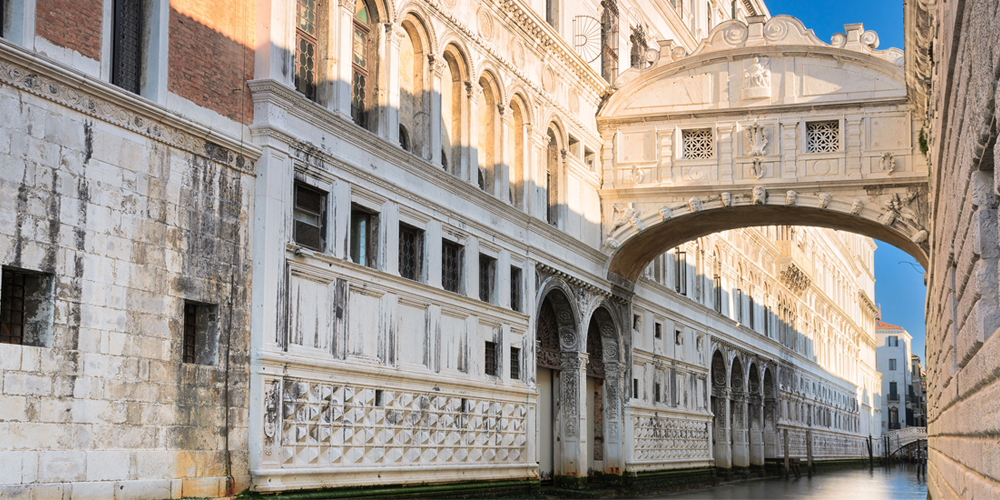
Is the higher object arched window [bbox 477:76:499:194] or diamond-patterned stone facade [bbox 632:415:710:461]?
arched window [bbox 477:76:499:194]

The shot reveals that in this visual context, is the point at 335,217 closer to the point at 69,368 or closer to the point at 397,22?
→ the point at 397,22

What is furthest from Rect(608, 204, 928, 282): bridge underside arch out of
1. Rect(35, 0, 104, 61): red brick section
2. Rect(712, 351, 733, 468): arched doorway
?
Rect(35, 0, 104, 61): red brick section

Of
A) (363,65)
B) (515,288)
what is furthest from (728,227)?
(363,65)

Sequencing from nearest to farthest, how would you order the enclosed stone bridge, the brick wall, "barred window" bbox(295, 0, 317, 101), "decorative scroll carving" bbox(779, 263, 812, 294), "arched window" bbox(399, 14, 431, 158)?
the brick wall → "barred window" bbox(295, 0, 317, 101) → "arched window" bbox(399, 14, 431, 158) → the enclosed stone bridge → "decorative scroll carving" bbox(779, 263, 812, 294)

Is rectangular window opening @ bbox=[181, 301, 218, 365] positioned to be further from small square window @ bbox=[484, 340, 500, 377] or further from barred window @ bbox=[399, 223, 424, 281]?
small square window @ bbox=[484, 340, 500, 377]

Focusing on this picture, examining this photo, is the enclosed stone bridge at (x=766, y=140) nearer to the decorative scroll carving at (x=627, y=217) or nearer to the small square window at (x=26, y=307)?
the decorative scroll carving at (x=627, y=217)

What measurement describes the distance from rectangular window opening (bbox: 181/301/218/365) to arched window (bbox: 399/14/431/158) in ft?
19.3

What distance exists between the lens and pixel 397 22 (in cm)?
1633

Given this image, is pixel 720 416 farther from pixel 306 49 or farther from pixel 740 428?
pixel 306 49

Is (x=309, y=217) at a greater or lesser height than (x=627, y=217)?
lesser

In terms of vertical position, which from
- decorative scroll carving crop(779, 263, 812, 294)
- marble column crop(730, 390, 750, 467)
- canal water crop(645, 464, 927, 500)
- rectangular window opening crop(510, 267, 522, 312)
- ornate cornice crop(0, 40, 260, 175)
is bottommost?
canal water crop(645, 464, 927, 500)

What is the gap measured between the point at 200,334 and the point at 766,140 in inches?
578

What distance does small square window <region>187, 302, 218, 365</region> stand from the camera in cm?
1198

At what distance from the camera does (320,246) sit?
14.1 metres
